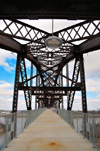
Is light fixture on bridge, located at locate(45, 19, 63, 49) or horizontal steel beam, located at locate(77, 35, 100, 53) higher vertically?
horizontal steel beam, located at locate(77, 35, 100, 53)

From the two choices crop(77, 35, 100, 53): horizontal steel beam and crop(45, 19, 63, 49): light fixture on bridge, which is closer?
crop(45, 19, 63, 49): light fixture on bridge

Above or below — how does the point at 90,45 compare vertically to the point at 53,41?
above

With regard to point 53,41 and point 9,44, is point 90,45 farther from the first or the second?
point 53,41

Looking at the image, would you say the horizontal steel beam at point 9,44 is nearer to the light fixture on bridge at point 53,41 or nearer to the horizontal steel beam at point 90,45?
the horizontal steel beam at point 90,45

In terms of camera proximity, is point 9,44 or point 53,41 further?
point 9,44

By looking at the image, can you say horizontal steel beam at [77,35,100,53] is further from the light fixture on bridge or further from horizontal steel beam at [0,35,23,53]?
the light fixture on bridge

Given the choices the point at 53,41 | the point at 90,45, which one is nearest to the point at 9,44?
the point at 90,45

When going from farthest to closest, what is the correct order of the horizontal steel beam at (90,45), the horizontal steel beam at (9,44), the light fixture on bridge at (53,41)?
the horizontal steel beam at (90,45) < the horizontal steel beam at (9,44) < the light fixture on bridge at (53,41)

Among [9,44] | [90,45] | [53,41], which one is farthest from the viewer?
[90,45]

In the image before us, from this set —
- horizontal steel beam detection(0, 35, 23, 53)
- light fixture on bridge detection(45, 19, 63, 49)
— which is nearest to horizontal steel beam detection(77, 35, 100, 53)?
horizontal steel beam detection(0, 35, 23, 53)

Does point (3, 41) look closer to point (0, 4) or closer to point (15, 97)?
point (15, 97)

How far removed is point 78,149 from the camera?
621cm

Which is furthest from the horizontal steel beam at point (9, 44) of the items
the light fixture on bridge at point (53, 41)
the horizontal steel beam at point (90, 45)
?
the light fixture on bridge at point (53, 41)

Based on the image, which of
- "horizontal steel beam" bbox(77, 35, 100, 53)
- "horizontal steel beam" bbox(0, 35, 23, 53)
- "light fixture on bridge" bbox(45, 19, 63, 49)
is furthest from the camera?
"horizontal steel beam" bbox(77, 35, 100, 53)
